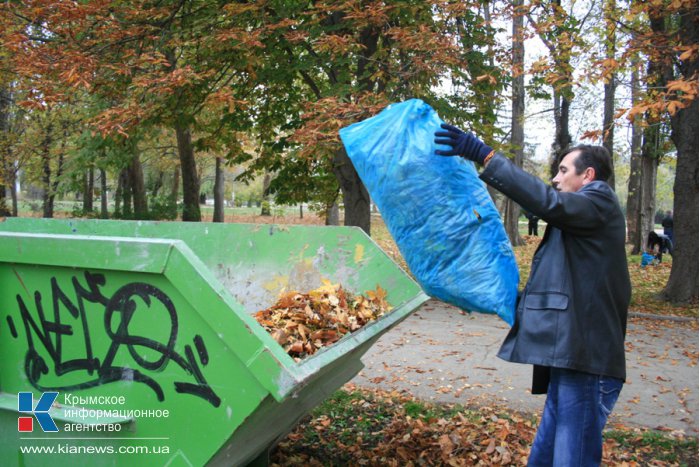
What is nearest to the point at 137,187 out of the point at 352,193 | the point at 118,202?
the point at 118,202

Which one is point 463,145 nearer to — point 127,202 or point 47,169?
point 127,202

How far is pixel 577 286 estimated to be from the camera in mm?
2514

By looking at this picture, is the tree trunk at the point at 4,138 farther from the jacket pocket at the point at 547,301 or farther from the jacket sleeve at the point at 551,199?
the jacket pocket at the point at 547,301

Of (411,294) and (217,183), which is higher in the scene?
(217,183)

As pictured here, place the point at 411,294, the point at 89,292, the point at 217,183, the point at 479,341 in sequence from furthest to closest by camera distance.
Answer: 1. the point at 217,183
2. the point at 479,341
3. the point at 411,294
4. the point at 89,292

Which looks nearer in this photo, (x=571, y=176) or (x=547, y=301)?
(x=547, y=301)

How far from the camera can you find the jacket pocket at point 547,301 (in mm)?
2484

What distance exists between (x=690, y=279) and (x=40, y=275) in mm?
10234

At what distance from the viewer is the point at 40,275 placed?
2.38 meters

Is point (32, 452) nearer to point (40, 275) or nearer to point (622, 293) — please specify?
point (40, 275)

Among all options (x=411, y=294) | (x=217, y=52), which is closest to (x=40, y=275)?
(x=411, y=294)

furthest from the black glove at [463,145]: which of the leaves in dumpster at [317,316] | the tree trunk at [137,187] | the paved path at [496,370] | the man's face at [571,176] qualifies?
the tree trunk at [137,187]

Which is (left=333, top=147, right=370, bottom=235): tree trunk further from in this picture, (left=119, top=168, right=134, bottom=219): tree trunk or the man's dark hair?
(left=119, top=168, right=134, bottom=219): tree trunk

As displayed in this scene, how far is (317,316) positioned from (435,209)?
0.78 meters
